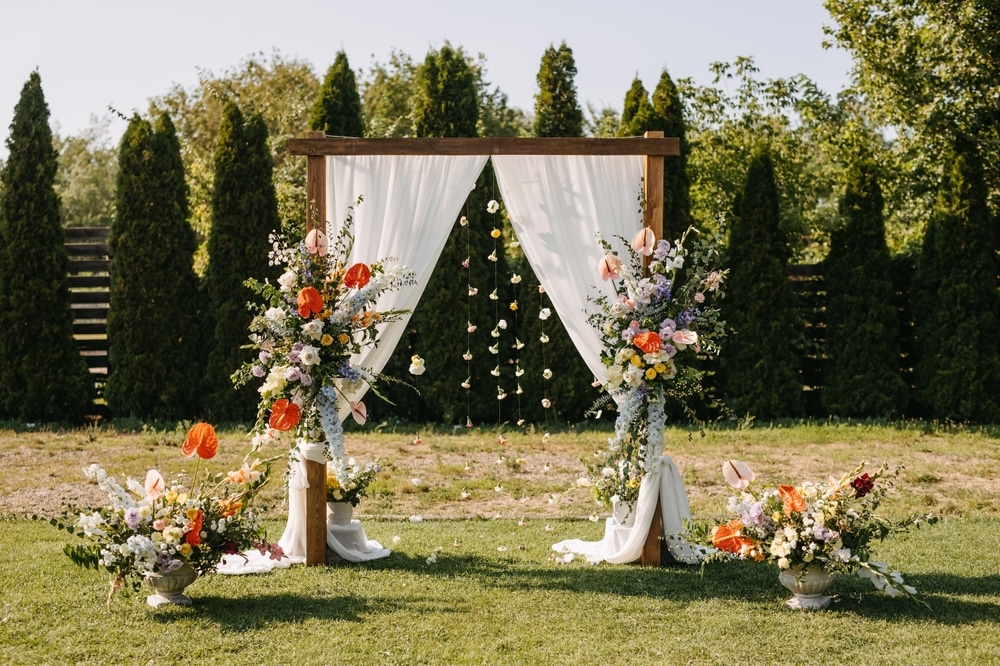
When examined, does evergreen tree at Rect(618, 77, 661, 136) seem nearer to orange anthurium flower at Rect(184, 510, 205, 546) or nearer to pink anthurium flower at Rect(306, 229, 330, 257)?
pink anthurium flower at Rect(306, 229, 330, 257)

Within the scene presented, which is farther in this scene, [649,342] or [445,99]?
[445,99]

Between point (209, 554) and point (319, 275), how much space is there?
1.83 meters

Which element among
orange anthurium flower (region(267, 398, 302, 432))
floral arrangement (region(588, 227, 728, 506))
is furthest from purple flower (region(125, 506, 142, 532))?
→ floral arrangement (region(588, 227, 728, 506))

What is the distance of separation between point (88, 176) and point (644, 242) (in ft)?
91.3

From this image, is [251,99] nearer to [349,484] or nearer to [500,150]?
[500,150]

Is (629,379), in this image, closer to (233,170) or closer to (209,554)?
(209,554)

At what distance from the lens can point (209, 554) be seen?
529 cm

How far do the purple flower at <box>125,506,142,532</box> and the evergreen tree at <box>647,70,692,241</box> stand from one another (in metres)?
8.11

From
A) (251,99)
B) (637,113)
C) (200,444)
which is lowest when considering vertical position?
(200,444)

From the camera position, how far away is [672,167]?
12094 mm

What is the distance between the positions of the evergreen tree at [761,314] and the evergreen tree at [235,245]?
18.1 ft

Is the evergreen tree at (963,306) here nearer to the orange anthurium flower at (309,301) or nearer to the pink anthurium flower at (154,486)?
the orange anthurium flower at (309,301)

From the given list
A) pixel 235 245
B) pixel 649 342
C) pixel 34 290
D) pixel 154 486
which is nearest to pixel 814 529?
pixel 649 342

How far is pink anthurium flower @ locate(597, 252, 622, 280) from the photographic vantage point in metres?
6.21
